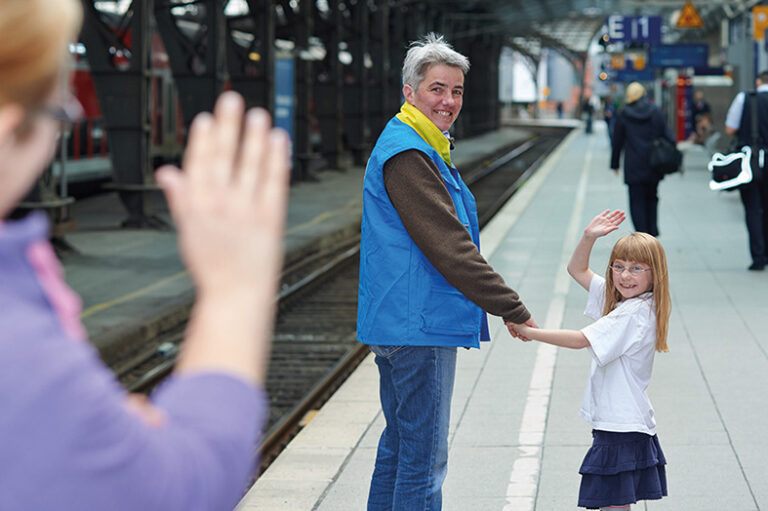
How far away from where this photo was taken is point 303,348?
10.3 meters

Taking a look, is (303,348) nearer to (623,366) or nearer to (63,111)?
(623,366)

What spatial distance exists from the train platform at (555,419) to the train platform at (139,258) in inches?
122

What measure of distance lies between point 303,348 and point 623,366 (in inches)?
255

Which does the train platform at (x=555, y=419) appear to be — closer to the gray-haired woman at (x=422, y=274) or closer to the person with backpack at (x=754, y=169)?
the person with backpack at (x=754, y=169)

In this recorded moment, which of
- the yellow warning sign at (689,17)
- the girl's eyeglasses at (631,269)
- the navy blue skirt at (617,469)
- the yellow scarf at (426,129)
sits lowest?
the navy blue skirt at (617,469)

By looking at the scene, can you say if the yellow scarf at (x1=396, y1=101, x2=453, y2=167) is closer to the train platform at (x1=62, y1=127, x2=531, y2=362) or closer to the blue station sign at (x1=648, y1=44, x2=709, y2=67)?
the train platform at (x1=62, y1=127, x2=531, y2=362)

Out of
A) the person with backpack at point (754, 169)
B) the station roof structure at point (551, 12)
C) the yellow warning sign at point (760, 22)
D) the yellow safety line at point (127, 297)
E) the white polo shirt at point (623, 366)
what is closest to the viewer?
the white polo shirt at point (623, 366)

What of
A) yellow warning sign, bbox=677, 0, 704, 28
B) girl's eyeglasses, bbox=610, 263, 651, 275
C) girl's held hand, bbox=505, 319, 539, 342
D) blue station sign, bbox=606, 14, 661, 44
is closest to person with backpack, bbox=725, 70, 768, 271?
girl's eyeglasses, bbox=610, 263, 651, 275

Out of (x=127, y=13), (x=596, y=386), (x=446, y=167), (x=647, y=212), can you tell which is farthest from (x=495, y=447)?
(x=127, y=13)

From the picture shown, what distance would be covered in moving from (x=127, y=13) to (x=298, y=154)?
9788 millimetres

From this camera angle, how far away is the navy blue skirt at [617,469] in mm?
3971

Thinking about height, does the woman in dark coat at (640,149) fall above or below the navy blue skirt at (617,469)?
above

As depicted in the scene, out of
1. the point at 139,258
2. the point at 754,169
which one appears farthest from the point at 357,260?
the point at 754,169

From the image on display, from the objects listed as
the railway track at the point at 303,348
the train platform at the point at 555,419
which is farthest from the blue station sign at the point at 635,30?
the train platform at the point at 555,419
